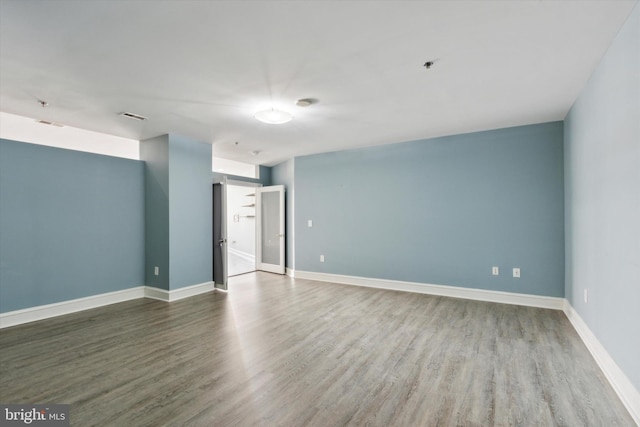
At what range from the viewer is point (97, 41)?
7.16 ft

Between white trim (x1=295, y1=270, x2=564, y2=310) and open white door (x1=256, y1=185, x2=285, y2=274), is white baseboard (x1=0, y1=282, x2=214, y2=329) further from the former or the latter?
white trim (x1=295, y1=270, x2=564, y2=310)

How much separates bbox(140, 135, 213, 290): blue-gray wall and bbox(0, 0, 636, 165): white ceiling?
2.74ft

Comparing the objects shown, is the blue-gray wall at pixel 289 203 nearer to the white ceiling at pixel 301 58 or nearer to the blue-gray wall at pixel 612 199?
the white ceiling at pixel 301 58

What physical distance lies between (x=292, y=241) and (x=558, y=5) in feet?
18.2

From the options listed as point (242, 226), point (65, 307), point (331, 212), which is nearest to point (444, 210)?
point (331, 212)

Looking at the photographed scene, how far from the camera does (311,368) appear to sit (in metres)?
2.54

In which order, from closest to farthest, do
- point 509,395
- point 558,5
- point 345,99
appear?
point 558,5 < point 509,395 < point 345,99

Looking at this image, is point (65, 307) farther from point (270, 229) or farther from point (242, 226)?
point (242, 226)

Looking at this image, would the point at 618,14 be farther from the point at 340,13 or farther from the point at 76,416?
the point at 76,416

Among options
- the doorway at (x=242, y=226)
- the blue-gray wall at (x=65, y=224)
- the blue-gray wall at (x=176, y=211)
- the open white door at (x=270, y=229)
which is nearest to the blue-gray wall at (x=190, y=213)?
the blue-gray wall at (x=176, y=211)

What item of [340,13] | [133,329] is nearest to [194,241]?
[133,329]

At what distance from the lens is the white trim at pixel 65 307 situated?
3.61 metres

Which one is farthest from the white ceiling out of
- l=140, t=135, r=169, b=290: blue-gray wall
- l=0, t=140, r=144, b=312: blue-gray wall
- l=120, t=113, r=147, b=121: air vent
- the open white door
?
the open white door
